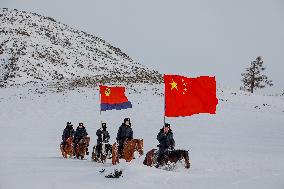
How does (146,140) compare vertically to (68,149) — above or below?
above

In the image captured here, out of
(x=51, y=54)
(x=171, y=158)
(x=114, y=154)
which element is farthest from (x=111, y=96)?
(x=51, y=54)

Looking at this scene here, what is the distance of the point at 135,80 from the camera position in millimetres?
56562

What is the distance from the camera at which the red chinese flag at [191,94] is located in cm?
1631

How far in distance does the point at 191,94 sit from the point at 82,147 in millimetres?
7547

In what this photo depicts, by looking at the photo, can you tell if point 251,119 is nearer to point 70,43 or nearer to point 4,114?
point 4,114

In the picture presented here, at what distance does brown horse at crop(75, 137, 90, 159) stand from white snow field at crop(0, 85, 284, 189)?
0.58 metres

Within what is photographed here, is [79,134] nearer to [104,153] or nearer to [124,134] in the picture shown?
[104,153]

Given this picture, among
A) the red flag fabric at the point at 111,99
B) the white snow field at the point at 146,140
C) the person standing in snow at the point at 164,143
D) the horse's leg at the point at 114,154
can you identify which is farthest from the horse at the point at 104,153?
the person standing in snow at the point at 164,143

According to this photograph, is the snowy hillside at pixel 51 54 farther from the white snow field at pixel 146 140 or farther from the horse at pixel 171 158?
the horse at pixel 171 158

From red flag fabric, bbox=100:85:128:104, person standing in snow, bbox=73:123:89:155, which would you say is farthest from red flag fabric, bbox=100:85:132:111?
person standing in snow, bbox=73:123:89:155

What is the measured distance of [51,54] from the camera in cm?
8388

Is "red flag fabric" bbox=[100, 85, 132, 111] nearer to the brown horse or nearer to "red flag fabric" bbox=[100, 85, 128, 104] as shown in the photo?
"red flag fabric" bbox=[100, 85, 128, 104]

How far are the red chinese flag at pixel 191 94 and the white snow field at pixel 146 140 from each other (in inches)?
88.6

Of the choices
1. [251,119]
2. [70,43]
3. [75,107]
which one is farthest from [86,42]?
[251,119]
